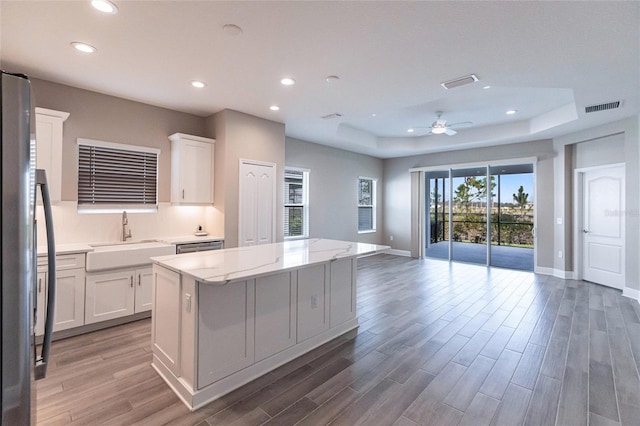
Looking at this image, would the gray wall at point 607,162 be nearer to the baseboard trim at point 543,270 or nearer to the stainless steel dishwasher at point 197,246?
the baseboard trim at point 543,270

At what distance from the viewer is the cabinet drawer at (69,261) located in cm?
309

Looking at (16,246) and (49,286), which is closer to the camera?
(16,246)

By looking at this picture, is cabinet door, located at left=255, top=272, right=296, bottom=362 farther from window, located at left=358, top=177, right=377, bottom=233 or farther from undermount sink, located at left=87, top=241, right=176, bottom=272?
window, located at left=358, top=177, right=377, bottom=233

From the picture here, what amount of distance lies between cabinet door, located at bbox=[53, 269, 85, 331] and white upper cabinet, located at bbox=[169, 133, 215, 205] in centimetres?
154

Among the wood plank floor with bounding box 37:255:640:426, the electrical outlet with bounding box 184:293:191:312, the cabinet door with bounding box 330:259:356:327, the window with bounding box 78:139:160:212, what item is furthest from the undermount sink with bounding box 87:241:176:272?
the cabinet door with bounding box 330:259:356:327

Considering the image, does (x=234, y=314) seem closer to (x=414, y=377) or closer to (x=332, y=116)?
(x=414, y=377)

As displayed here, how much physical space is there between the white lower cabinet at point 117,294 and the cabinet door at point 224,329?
6.50 ft

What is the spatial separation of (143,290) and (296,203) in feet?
11.7

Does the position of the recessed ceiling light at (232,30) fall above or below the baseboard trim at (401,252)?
above

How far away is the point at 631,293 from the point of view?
464cm

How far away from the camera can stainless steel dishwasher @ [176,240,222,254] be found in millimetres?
3940

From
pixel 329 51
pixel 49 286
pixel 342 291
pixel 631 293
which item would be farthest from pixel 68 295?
pixel 631 293

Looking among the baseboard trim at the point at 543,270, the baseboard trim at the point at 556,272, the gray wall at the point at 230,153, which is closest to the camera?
the gray wall at the point at 230,153

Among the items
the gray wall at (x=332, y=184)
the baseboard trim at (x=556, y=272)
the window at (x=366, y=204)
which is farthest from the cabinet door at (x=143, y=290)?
the baseboard trim at (x=556, y=272)
